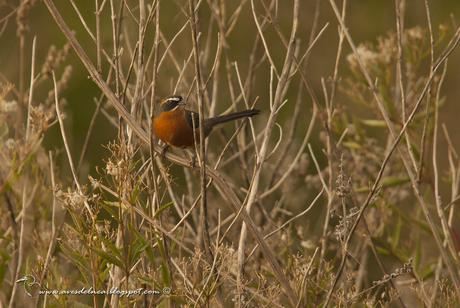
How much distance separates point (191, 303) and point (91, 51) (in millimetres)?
6269

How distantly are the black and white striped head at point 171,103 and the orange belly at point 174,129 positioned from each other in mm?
64

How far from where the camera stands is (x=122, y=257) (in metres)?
3.63

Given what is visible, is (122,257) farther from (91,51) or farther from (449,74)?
(449,74)

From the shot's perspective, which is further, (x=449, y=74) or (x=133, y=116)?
(x=449, y=74)

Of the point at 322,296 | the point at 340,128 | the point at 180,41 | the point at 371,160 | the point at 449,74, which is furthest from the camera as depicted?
the point at 449,74

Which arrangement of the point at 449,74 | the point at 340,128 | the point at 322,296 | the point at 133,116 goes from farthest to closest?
1. the point at 449,74
2. the point at 340,128
3. the point at 322,296
4. the point at 133,116

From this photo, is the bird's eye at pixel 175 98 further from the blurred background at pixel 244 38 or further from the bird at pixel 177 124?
the blurred background at pixel 244 38

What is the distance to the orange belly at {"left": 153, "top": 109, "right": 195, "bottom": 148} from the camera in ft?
18.5

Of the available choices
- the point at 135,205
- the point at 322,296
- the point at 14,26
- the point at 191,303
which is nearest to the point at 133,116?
the point at 135,205

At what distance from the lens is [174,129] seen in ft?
18.5

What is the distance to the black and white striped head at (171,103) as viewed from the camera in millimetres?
5211

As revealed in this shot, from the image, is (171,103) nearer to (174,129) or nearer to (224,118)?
(174,129)

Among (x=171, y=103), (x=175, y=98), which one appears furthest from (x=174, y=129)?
(x=175, y=98)

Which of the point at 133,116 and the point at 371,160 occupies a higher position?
the point at 133,116
